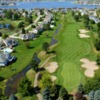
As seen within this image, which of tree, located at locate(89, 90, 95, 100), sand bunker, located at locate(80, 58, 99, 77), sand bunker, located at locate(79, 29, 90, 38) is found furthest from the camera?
sand bunker, located at locate(79, 29, 90, 38)

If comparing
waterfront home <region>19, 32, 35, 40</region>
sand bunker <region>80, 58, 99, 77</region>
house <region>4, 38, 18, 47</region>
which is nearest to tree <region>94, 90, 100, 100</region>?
sand bunker <region>80, 58, 99, 77</region>

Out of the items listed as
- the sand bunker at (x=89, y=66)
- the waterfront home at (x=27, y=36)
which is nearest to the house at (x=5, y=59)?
the sand bunker at (x=89, y=66)

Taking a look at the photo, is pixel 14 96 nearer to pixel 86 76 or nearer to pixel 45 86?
pixel 45 86

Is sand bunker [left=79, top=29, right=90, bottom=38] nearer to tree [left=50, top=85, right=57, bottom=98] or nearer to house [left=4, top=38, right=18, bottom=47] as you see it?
house [left=4, top=38, right=18, bottom=47]

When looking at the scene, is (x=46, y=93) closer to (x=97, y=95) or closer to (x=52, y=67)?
(x=97, y=95)

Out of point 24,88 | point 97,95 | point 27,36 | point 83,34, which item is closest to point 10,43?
point 27,36

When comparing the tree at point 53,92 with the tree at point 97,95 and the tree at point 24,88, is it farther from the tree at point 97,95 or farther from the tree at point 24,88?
the tree at point 97,95

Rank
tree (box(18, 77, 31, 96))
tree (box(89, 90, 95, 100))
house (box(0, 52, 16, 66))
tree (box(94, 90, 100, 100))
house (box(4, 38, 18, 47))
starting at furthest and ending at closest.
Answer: house (box(4, 38, 18, 47)) → house (box(0, 52, 16, 66)) → tree (box(18, 77, 31, 96)) → tree (box(89, 90, 95, 100)) → tree (box(94, 90, 100, 100))
